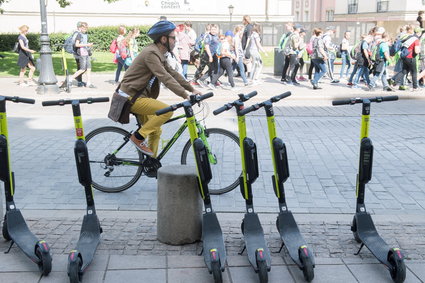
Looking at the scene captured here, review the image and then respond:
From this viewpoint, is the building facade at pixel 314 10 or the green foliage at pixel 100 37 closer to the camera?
the green foliage at pixel 100 37

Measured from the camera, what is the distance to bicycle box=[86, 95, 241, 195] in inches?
238

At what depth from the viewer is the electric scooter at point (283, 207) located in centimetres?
398

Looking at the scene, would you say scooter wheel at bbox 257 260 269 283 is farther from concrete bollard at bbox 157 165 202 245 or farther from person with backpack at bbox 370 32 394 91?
person with backpack at bbox 370 32 394 91

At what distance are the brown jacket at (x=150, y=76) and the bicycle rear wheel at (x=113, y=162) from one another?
555mm

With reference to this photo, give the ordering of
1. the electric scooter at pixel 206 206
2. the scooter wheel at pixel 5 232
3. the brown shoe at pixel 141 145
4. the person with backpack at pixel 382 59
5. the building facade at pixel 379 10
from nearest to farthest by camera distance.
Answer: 1. the electric scooter at pixel 206 206
2. the scooter wheel at pixel 5 232
3. the brown shoe at pixel 141 145
4. the person with backpack at pixel 382 59
5. the building facade at pixel 379 10

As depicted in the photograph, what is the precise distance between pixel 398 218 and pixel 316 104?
841 cm

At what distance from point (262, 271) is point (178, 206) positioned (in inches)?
39.7

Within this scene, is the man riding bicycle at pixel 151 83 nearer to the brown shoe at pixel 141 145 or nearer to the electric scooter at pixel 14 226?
the brown shoe at pixel 141 145

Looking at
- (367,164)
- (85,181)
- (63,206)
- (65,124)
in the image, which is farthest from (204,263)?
(65,124)

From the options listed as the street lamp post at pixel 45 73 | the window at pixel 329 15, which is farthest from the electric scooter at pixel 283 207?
the window at pixel 329 15

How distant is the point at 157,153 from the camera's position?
6133mm

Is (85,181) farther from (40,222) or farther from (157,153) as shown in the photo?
(157,153)

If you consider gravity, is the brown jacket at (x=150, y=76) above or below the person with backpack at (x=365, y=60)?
above

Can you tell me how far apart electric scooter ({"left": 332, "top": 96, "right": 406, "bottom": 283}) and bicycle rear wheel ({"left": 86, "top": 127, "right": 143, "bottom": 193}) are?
2.56m
